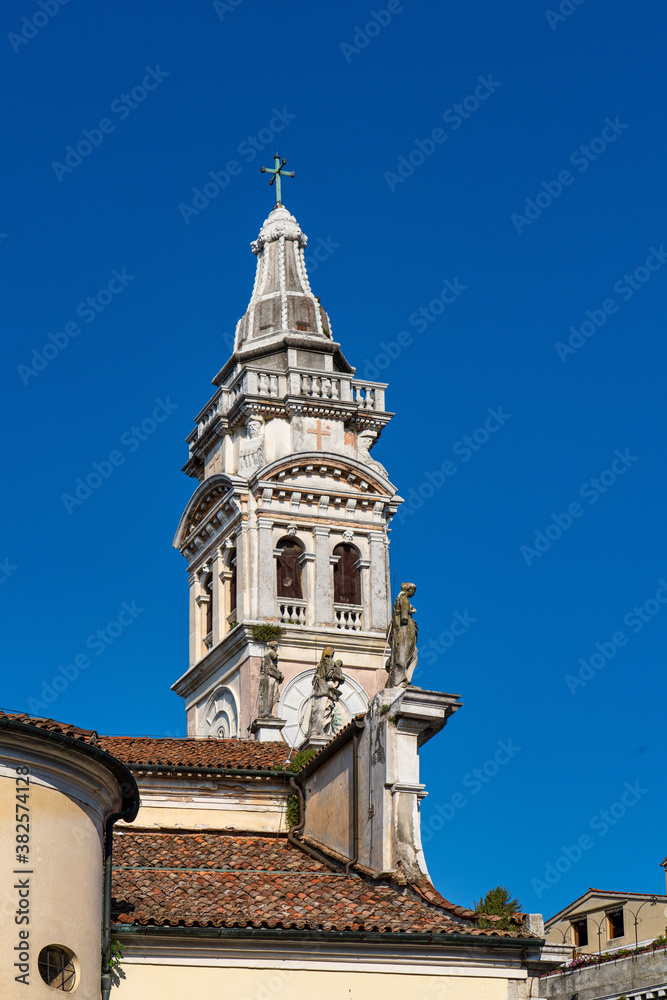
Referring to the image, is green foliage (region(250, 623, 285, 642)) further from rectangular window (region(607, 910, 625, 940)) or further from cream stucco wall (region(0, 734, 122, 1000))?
cream stucco wall (region(0, 734, 122, 1000))

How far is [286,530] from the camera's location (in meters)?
51.4

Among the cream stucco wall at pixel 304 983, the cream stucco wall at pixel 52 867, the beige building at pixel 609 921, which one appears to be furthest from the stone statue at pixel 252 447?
the cream stucco wall at pixel 52 867

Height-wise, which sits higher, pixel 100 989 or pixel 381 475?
pixel 381 475

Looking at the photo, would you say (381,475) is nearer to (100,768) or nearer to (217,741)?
(217,741)

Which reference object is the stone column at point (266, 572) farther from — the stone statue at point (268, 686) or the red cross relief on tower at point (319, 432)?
the stone statue at point (268, 686)

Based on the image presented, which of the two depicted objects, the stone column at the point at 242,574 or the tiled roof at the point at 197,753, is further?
the stone column at the point at 242,574

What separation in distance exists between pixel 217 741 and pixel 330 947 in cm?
1214

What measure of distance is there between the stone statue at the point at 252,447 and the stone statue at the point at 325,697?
61.9 ft

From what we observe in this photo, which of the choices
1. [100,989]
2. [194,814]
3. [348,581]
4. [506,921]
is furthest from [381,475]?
[100,989]

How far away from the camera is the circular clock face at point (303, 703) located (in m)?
48.2

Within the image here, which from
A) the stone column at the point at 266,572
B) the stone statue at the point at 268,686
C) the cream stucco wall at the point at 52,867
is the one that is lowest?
the cream stucco wall at the point at 52,867

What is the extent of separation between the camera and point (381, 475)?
2072 inches

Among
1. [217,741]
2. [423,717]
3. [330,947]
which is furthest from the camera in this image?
[217,741]

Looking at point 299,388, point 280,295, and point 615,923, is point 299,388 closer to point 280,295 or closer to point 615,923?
point 280,295
